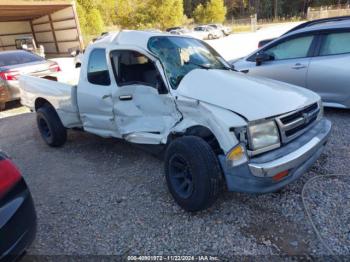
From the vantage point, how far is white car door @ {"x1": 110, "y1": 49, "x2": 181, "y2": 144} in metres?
3.23

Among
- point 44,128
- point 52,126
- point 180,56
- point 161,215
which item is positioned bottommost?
point 161,215

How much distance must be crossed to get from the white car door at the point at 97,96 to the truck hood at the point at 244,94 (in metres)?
1.29

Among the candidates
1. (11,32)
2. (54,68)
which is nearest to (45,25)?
(11,32)

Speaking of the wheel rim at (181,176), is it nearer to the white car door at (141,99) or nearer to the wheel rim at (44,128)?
the white car door at (141,99)

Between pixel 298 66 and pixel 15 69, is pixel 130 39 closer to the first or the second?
Answer: pixel 298 66

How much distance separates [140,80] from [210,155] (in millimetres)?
1582

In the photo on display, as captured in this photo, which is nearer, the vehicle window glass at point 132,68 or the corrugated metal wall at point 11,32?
the vehicle window glass at point 132,68

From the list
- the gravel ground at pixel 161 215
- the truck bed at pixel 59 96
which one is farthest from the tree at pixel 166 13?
the gravel ground at pixel 161 215

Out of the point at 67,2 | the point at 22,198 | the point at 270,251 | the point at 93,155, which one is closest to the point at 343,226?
the point at 270,251

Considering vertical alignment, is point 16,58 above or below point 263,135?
above

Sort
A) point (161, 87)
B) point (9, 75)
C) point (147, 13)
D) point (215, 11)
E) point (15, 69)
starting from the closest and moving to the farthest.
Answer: point (161, 87) → point (9, 75) → point (15, 69) → point (147, 13) → point (215, 11)

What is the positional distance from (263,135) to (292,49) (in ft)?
11.9

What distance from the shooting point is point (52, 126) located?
187 inches

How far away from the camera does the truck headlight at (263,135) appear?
2.48 metres
